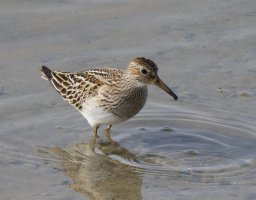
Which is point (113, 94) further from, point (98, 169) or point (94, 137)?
point (98, 169)

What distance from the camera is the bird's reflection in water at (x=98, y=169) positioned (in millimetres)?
9727

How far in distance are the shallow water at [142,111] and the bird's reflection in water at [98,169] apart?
1 cm

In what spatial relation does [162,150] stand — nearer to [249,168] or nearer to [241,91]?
[249,168]

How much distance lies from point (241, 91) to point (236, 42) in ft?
5.48

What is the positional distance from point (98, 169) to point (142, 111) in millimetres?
2004

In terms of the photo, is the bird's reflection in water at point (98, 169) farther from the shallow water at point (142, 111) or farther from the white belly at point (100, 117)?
the white belly at point (100, 117)

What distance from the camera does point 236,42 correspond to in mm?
13828

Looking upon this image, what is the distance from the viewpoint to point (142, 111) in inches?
481

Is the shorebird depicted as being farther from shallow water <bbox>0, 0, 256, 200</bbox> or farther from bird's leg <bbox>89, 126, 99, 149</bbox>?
shallow water <bbox>0, 0, 256, 200</bbox>

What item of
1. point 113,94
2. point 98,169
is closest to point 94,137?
point 113,94

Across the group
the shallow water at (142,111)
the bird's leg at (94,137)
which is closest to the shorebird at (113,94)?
the bird's leg at (94,137)

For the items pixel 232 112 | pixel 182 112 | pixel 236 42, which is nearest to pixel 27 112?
pixel 182 112

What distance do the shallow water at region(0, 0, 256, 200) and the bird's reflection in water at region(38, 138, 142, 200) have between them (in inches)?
0.6

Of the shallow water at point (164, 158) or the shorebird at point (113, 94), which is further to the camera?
the shorebird at point (113, 94)
